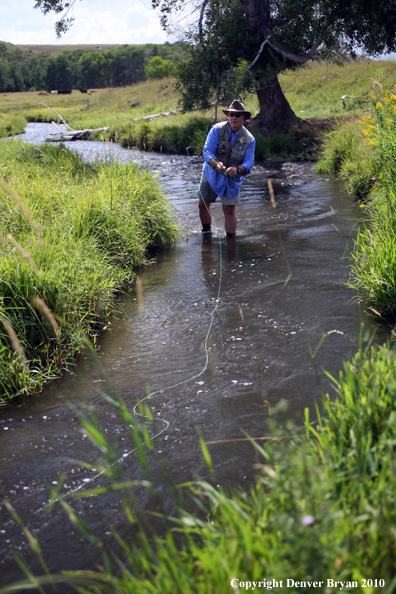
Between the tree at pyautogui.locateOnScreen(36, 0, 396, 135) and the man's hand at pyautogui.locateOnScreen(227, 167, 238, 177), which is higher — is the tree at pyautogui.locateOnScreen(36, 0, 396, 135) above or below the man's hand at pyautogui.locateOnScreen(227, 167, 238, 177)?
above

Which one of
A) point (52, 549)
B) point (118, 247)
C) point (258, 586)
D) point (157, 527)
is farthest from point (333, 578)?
point (118, 247)

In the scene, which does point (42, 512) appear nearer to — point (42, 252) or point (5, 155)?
point (42, 252)

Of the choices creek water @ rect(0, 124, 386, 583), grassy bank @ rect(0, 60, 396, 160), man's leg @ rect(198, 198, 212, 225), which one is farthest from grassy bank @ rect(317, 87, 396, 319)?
man's leg @ rect(198, 198, 212, 225)

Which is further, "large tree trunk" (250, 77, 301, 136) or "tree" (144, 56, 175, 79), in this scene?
"tree" (144, 56, 175, 79)

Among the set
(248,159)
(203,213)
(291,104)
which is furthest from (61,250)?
(291,104)

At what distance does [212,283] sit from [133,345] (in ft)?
5.70

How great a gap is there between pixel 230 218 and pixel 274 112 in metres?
10.9

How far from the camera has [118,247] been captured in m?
6.10

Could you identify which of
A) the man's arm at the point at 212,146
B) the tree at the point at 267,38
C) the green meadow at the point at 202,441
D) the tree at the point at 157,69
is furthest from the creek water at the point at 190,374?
the tree at the point at 157,69

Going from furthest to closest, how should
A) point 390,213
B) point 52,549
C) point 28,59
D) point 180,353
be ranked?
point 28,59
point 390,213
point 180,353
point 52,549

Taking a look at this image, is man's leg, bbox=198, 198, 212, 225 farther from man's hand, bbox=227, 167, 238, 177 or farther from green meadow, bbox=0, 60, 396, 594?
man's hand, bbox=227, 167, 238, 177

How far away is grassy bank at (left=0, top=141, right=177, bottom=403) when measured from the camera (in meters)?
3.81

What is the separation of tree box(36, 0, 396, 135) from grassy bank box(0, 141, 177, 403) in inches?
318

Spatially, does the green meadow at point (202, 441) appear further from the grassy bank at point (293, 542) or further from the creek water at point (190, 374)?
the creek water at point (190, 374)
